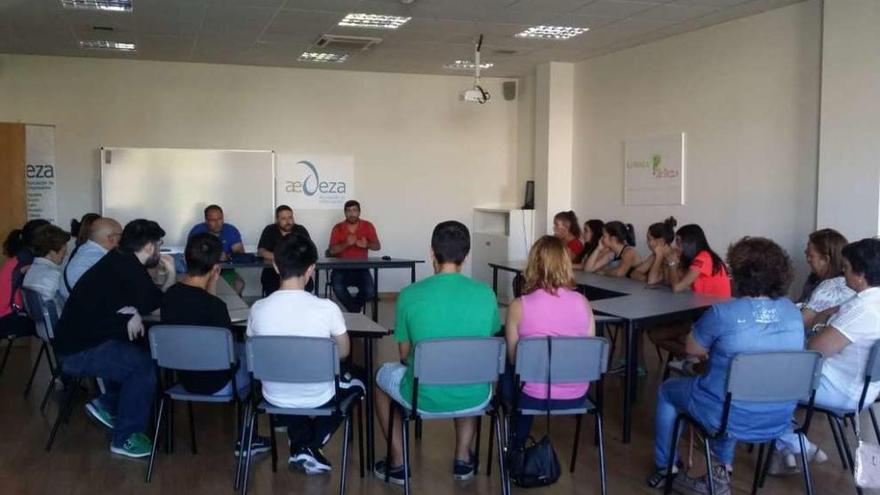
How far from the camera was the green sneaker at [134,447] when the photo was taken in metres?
4.12

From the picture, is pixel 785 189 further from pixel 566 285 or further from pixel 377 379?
pixel 377 379

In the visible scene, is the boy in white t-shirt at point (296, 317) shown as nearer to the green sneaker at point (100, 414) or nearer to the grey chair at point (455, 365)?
the grey chair at point (455, 365)

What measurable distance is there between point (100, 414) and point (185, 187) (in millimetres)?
5252

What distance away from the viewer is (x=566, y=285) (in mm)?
3594

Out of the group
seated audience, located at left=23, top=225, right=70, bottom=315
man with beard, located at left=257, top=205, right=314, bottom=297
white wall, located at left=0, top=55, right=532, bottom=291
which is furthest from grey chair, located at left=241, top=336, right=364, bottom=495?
white wall, located at left=0, top=55, right=532, bottom=291

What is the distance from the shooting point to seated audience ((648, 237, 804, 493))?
3.26 m

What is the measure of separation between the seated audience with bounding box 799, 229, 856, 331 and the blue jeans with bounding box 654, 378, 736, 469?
3.63ft

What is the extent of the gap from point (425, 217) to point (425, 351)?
7.32 metres

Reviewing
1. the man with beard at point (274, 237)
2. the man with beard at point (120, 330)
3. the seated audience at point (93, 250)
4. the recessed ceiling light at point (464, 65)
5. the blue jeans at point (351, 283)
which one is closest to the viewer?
the man with beard at point (120, 330)

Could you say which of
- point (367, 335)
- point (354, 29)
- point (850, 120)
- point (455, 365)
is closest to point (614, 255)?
point (850, 120)

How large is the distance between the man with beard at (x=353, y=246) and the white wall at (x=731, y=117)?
2802mm

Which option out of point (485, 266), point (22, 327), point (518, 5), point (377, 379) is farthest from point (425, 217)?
point (377, 379)

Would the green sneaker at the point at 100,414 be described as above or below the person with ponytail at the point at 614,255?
below

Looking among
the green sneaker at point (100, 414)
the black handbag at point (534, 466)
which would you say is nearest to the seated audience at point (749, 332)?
the black handbag at point (534, 466)
